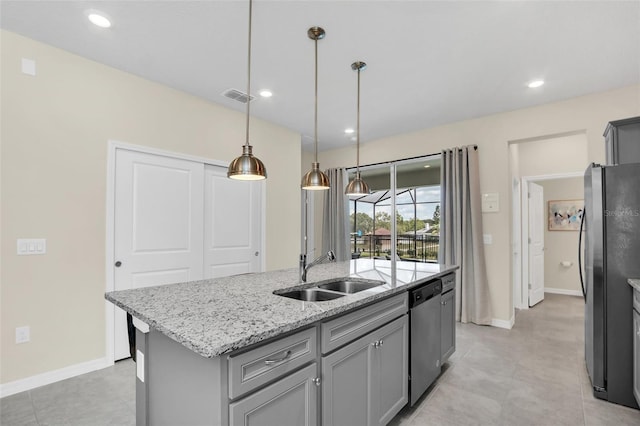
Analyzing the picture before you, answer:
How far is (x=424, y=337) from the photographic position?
2.32 m

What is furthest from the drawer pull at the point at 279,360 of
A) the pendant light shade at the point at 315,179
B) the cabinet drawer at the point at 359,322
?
the pendant light shade at the point at 315,179

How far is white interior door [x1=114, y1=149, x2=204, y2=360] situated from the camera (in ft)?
9.94

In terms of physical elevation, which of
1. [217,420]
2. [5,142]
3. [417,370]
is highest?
[5,142]

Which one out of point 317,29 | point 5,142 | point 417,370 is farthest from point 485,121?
point 5,142

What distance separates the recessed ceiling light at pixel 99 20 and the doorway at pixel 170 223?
1.02 metres

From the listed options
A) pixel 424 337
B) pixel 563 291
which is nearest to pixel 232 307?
pixel 424 337

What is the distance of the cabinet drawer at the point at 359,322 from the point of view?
4.88 feet

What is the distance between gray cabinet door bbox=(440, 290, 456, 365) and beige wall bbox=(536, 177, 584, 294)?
14.4 ft

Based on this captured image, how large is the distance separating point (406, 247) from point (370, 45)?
346cm

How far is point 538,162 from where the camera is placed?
5.07 metres

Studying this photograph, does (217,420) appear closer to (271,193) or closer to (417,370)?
(417,370)

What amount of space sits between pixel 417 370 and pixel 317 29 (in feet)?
8.49

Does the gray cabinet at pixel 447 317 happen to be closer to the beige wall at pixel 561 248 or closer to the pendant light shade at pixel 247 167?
the pendant light shade at pixel 247 167

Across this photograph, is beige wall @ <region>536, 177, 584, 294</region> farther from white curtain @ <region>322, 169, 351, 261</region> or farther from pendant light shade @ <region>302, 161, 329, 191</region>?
pendant light shade @ <region>302, 161, 329, 191</region>
